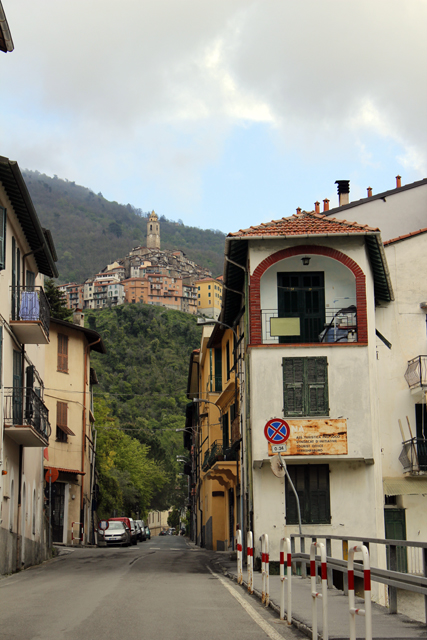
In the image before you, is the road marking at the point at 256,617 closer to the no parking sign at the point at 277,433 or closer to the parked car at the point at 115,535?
the no parking sign at the point at 277,433

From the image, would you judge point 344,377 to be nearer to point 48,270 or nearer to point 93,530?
point 48,270

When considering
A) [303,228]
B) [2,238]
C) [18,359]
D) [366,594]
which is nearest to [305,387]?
[303,228]

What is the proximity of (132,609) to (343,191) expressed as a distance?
87.5ft

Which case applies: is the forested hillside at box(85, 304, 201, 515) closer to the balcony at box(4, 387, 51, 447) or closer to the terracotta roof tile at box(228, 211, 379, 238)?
the balcony at box(4, 387, 51, 447)

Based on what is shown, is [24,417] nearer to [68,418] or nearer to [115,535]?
[68,418]

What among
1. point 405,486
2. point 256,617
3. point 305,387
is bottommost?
point 256,617

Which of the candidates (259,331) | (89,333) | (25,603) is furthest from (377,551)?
(89,333)

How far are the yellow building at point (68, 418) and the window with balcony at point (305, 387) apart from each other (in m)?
20.8

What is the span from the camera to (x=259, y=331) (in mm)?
A: 22234

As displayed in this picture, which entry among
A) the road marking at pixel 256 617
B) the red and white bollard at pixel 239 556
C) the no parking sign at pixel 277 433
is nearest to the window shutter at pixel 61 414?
the red and white bollard at pixel 239 556

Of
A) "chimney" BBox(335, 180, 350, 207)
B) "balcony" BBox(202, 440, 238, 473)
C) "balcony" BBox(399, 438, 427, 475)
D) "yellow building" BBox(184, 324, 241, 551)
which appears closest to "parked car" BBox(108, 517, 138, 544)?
"yellow building" BBox(184, 324, 241, 551)

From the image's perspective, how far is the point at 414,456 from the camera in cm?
2375

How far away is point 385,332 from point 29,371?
11171 millimetres

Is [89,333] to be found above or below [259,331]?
above
